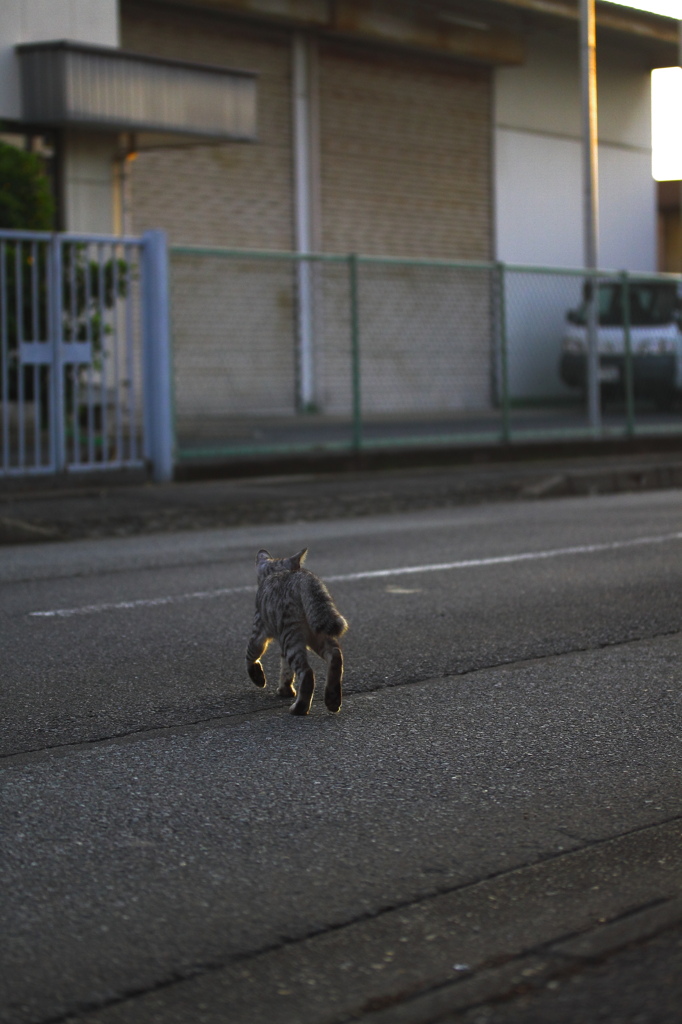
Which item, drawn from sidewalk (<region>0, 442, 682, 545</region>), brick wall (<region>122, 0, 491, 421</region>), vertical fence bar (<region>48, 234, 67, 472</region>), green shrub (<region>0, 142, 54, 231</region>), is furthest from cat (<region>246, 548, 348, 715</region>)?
green shrub (<region>0, 142, 54, 231</region>)

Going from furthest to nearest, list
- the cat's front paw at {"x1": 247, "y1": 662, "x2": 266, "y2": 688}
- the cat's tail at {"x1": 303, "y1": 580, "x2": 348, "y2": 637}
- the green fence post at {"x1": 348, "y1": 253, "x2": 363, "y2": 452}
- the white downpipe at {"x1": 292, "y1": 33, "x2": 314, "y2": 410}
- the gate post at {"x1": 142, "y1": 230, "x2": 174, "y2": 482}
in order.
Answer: the white downpipe at {"x1": 292, "y1": 33, "x2": 314, "y2": 410}, the green fence post at {"x1": 348, "y1": 253, "x2": 363, "y2": 452}, the gate post at {"x1": 142, "y1": 230, "x2": 174, "y2": 482}, the cat's front paw at {"x1": 247, "y1": 662, "x2": 266, "y2": 688}, the cat's tail at {"x1": 303, "y1": 580, "x2": 348, "y2": 637}

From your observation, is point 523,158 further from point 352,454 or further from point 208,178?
point 352,454

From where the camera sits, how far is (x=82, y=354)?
12.4 metres

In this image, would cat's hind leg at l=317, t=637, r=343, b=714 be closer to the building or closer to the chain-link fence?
the chain-link fence

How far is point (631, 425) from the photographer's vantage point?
17.7m

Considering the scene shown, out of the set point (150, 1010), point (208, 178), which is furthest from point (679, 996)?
point (208, 178)

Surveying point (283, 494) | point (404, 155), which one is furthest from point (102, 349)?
point (404, 155)

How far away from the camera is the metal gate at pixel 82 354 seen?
12.1m

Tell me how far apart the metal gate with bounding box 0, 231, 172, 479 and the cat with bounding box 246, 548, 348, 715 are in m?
7.60

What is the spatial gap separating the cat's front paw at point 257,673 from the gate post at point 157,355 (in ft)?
26.8

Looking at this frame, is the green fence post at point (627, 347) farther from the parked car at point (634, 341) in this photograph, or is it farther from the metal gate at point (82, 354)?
the metal gate at point (82, 354)

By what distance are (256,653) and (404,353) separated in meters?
11.3

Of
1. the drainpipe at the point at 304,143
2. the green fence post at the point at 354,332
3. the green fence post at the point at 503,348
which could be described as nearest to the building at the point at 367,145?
the drainpipe at the point at 304,143

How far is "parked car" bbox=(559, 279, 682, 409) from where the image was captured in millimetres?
17438
